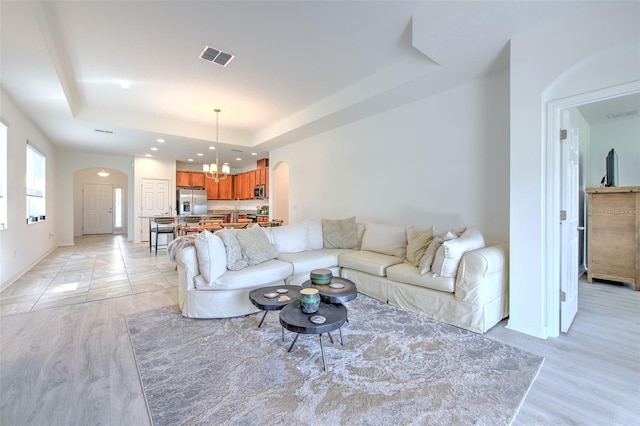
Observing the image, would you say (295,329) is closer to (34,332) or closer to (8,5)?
(34,332)

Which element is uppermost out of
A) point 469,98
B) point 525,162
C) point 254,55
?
point 254,55

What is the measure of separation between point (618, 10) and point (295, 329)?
332cm

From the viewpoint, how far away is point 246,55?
3320 millimetres

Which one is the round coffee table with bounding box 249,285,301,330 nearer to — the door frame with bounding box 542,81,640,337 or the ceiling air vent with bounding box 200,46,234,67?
the door frame with bounding box 542,81,640,337

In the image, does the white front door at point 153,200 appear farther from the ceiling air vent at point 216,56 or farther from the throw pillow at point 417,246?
the throw pillow at point 417,246

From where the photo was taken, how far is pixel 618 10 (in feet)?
6.76

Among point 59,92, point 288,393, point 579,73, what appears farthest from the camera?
point 59,92

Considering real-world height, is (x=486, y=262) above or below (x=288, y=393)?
above

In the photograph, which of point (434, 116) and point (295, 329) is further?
point (434, 116)

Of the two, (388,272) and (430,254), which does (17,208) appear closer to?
(388,272)

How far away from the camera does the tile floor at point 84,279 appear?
3.43m

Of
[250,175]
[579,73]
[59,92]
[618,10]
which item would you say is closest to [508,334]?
[579,73]

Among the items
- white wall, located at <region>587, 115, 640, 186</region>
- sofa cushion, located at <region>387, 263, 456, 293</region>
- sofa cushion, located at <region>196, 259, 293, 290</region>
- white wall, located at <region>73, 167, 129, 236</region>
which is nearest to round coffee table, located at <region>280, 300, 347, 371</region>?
sofa cushion, located at <region>196, 259, 293, 290</region>

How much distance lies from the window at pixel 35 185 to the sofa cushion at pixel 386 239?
604 centimetres
